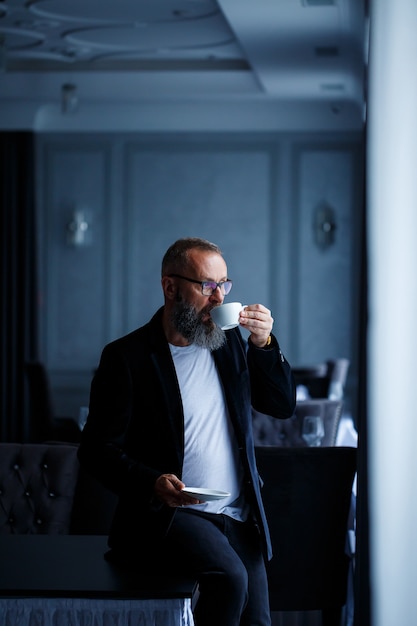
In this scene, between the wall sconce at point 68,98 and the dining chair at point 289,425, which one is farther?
the wall sconce at point 68,98

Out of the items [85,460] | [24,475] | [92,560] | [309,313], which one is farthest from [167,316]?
[309,313]

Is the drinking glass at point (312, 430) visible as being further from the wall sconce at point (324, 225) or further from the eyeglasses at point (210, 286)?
the wall sconce at point (324, 225)

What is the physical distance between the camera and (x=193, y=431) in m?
2.65

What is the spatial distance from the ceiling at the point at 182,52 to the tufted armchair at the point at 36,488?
10.4 feet

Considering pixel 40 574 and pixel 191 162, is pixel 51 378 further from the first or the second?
pixel 40 574

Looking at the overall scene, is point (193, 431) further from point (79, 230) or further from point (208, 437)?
point (79, 230)

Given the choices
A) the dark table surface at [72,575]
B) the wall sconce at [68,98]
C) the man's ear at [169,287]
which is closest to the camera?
the dark table surface at [72,575]

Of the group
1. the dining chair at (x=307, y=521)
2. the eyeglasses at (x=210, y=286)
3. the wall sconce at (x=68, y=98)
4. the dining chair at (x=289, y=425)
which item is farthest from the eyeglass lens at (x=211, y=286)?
the wall sconce at (x=68, y=98)

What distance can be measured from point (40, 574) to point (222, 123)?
788 centimetres

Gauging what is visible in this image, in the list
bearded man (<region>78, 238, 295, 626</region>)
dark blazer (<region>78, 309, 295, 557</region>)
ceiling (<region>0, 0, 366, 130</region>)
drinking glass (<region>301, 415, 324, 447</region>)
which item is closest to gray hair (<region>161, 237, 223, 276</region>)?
bearded man (<region>78, 238, 295, 626</region>)

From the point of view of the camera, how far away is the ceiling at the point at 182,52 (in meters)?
6.23

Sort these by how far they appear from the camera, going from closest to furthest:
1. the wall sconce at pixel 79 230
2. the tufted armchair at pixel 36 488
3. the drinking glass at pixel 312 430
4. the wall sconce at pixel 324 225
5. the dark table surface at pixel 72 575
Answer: the dark table surface at pixel 72 575
the tufted armchair at pixel 36 488
the drinking glass at pixel 312 430
the wall sconce at pixel 324 225
the wall sconce at pixel 79 230

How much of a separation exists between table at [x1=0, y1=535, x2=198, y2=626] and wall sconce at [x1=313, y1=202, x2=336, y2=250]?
7578 millimetres

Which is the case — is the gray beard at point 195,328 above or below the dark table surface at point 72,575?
above
